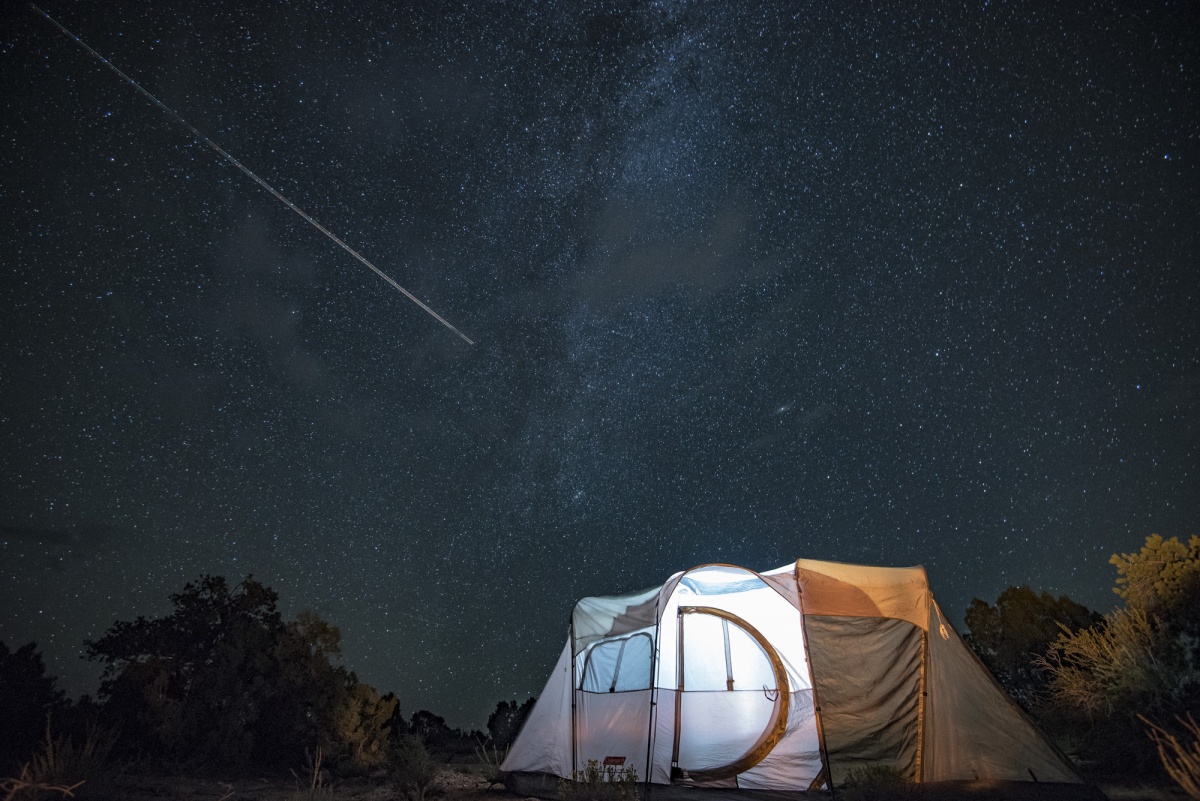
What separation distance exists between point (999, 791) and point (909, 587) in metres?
2.21

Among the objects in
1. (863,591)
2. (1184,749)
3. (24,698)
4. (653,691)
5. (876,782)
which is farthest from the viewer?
(24,698)

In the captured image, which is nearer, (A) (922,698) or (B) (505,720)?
(A) (922,698)

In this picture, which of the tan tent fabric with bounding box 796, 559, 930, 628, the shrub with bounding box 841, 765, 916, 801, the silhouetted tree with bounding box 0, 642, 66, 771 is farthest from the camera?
the silhouetted tree with bounding box 0, 642, 66, 771

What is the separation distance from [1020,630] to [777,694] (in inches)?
281

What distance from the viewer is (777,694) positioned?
866 cm

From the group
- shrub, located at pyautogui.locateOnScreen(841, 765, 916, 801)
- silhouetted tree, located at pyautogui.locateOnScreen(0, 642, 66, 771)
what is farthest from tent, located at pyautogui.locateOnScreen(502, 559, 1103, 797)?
silhouetted tree, located at pyautogui.locateOnScreen(0, 642, 66, 771)

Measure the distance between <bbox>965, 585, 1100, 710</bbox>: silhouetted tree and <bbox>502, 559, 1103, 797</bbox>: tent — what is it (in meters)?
5.04

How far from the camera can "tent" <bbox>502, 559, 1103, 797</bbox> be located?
7.19m

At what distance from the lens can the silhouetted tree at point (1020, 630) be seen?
12.0 meters

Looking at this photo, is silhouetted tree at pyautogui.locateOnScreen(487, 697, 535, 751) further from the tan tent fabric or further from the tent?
the tan tent fabric

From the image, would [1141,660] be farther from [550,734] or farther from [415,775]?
[415,775]

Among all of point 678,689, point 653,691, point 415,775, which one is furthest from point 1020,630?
point 415,775

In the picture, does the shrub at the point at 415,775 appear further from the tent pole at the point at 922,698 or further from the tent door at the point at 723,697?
the tent pole at the point at 922,698

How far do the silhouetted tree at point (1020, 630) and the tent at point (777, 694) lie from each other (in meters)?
5.04
